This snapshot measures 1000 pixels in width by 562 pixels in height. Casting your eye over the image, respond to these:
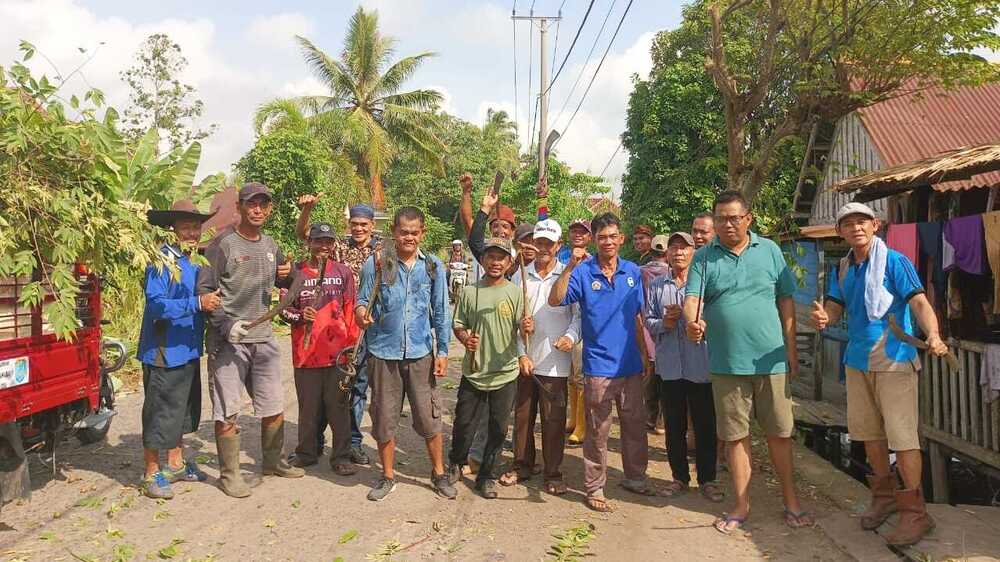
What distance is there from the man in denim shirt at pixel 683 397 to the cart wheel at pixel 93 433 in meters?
4.60

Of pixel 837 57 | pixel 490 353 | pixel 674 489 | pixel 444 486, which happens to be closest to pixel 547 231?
pixel 490 353

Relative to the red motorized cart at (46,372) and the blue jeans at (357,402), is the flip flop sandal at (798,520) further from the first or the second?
the red motorized cart at (46,372)

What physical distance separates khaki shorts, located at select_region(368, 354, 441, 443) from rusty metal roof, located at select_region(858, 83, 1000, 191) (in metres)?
13.2

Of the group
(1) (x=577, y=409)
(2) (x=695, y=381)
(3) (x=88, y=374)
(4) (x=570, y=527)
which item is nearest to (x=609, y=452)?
(1) (x=577, y=409)

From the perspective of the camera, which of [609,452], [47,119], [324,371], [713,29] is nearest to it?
[47,119]

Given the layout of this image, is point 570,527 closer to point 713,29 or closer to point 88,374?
point 88,374

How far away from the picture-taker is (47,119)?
13.3ft

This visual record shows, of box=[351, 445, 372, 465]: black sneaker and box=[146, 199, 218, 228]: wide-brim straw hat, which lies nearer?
box=[146, 199, 218, 228]: wide-brim straw hat

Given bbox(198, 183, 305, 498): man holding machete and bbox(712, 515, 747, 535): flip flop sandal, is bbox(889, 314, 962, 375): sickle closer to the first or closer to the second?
bbox(712, 515, 747, 535): flip flop sandal

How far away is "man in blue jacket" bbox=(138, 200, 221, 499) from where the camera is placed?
4.96 metres

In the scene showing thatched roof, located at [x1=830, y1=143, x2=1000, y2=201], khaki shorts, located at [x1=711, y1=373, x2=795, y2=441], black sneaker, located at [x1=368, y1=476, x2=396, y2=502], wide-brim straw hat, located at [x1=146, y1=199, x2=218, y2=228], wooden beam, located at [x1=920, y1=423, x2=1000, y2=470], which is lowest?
wooden beam, located at [x1=920, y1=423, x2=1000, y2=470]

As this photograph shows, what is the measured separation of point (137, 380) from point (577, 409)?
6136 mm

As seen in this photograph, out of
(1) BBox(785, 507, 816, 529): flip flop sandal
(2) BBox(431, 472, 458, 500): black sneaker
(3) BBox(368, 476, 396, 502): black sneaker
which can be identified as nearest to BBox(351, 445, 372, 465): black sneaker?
(3) BBox(368, 476, 396, 502): black sneaker

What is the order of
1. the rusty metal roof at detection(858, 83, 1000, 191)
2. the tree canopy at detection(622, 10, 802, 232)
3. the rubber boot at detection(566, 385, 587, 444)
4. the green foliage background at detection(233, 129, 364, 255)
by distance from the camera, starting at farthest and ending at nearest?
1. the tree canopy at detection(622, 10, 802, 232)
2. the green foliage background at detection(233, 129, 364, 255)
3. the rusty metal roof at detection(858, 83, 1000, 191)
4. the rubber boot at detection(566, 385, 587, 444)
